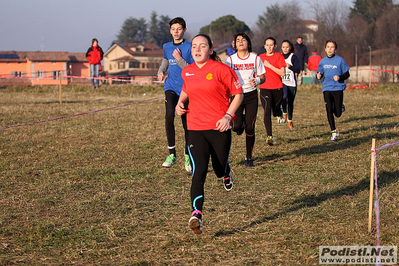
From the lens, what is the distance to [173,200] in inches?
265

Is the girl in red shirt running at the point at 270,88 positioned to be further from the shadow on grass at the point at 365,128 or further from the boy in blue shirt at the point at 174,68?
the boy in blue shirt at the point at 174,68

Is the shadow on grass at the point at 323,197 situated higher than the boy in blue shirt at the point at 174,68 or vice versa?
the boy in blue shirt at the point at 174,68

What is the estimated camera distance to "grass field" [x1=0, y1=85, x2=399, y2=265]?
16.0 ft

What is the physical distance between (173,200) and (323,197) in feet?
6.50

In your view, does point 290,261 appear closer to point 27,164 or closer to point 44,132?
point 27,164

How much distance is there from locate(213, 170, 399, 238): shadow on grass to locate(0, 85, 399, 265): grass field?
0.07 ft

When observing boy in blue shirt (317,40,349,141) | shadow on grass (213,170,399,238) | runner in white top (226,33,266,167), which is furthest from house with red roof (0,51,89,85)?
shadow on grass (213,170,399,238)

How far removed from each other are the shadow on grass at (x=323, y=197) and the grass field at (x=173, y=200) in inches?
0.9

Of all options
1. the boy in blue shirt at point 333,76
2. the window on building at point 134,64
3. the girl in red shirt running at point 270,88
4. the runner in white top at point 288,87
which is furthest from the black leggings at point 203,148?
the window on building at point 134,64

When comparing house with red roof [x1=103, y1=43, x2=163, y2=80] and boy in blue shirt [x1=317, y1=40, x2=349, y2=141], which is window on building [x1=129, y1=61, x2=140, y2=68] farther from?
boy in blue shirt [x1=317, y1=40, x2=349, y2=141]

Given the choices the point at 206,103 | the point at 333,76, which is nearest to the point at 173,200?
the point at 206,103

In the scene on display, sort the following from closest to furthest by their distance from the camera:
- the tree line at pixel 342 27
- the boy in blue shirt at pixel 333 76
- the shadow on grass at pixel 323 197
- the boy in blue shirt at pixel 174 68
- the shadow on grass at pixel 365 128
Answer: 1. the shadow on grass at pixel 323 197
2. the boy in blue shirt at pixel 174 68
3. the boy in blue shirt at pixel 333 76
4. the shadow on grass at pixel 365 128
5. the tree line at pixel 342 27

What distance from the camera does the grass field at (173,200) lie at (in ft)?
16.0

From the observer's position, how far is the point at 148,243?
16.7ft
